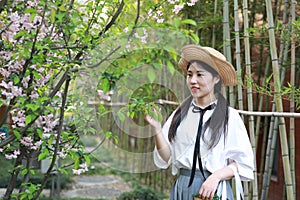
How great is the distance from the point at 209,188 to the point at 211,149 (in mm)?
151

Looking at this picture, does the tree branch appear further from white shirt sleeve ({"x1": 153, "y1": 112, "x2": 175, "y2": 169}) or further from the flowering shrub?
white shirt sleeve ({"x1": 153, "y1": 112, "x2": 175, "y2": 169})

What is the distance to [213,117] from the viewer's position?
2117 millimetres

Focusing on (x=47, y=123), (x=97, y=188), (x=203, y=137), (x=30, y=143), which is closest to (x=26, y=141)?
(x=30, y=143)

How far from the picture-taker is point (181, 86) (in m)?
2.04

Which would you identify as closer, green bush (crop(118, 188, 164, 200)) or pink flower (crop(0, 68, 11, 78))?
pink flower (crop(0, 68, 11, 78))

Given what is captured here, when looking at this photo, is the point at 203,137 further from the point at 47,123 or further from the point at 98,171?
the point at 98,171

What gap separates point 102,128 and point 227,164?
1.72ft

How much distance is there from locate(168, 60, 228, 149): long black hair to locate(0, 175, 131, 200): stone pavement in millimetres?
4317

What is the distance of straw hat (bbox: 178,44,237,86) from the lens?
2055 millimetres

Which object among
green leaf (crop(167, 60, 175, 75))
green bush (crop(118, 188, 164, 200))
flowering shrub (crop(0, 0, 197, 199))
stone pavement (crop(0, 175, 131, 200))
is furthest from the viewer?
stone pavement (crop(0, 175, 131, 200))

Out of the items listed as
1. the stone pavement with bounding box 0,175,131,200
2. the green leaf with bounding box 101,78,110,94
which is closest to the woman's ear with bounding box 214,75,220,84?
the green leaf with bounding box 101,78,110,94

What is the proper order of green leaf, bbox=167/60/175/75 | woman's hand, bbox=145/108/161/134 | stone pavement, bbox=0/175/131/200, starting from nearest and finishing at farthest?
green leaf, bbox=167/60/175/75 < woman's hand, bbox=145/108/161/134 < stone pavement, bbox=0/175/131/200

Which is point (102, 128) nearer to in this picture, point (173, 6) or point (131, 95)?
point (131, 95)

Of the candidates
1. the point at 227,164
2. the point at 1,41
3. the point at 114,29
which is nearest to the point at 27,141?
the point at 1,41
